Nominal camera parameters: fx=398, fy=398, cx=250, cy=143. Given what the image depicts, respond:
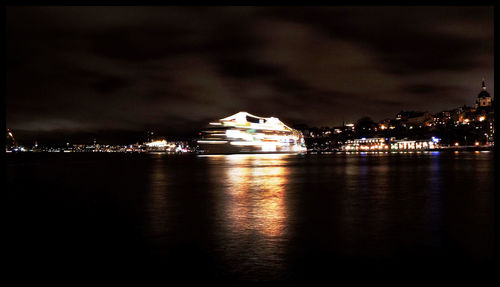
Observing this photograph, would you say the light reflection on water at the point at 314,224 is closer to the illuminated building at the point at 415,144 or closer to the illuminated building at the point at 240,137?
the illuminated building at the point at 240,137

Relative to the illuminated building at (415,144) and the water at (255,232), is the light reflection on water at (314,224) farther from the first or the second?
the illuminated building at (415,144)

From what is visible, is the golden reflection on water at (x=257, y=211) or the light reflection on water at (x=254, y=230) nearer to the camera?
the light reflection on water at (x=254, y=230)

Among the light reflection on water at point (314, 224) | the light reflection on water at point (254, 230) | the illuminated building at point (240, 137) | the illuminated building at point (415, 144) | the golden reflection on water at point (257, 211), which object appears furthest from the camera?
the illuminated building at point (415, 144)

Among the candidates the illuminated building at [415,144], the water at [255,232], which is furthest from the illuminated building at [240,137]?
the water at [255,232]

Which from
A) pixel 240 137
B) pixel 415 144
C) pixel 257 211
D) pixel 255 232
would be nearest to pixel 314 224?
pixel 255 232

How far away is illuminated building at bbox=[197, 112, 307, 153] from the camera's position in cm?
10831

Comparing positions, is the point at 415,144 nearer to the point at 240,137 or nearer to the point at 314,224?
the point at 240,137

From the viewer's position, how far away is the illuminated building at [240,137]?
108m

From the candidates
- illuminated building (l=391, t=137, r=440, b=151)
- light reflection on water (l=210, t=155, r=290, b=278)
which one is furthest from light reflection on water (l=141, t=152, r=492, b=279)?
illuminated building (l=391, t=137, r=440, b=151)

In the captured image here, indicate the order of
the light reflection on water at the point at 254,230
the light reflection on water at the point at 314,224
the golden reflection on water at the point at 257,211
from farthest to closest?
the golden reflection on water at the point at 257,211 → the light reflection on water at the point at 314,224 → the light reflection on water at the point at 254,230

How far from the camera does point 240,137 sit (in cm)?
10981

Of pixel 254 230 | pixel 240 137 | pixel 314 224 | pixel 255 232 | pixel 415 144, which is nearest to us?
pixel 255 232

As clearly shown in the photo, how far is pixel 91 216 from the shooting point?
13109mm

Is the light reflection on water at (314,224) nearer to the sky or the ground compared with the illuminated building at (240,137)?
nearer to the ground
